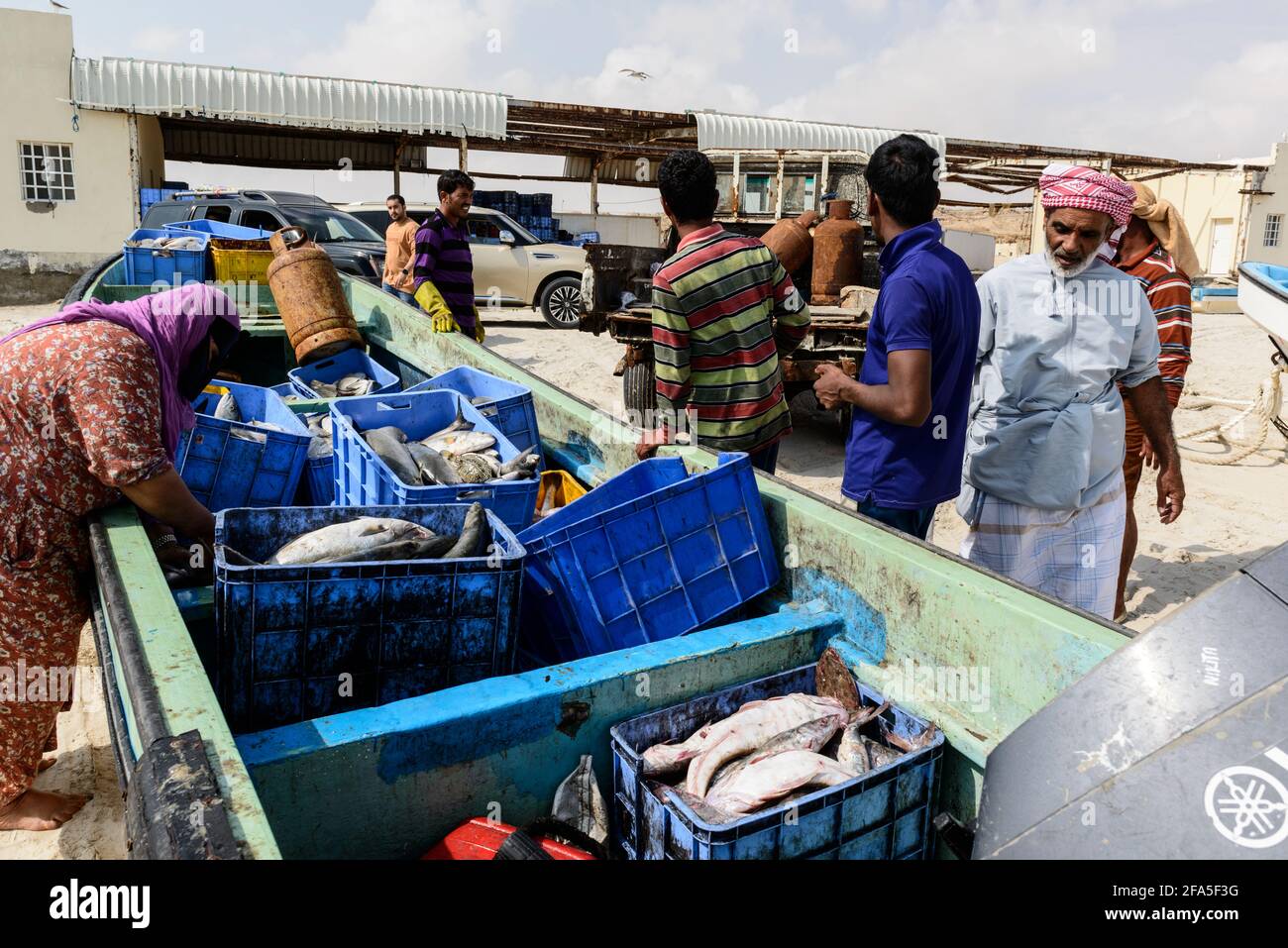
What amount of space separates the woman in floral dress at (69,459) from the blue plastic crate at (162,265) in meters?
5.53

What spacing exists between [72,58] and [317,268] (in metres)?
14.9

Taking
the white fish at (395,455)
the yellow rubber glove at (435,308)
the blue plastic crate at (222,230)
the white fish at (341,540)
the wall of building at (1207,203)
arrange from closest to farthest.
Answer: the white fish at (341,540), the white fish at (395,455), the yellow rubber glove at (435,308), the blue plastic crate at (222,230), the wall of building at (1207,203)

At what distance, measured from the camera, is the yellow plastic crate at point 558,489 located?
3.88 m

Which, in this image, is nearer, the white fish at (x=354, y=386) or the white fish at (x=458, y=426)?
the white fish at (x=458, y=426)

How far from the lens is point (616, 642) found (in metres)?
2.67

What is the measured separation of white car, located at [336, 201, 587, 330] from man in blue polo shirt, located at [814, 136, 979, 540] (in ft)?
39.2

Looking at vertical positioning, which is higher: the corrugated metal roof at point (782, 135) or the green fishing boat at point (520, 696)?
the corrugated metal roof at point (782, 135)

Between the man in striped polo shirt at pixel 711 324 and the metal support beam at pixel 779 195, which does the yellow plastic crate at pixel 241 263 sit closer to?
the man in striped polo shirt at pixel 711 324

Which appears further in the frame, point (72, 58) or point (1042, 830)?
point (72, 58)

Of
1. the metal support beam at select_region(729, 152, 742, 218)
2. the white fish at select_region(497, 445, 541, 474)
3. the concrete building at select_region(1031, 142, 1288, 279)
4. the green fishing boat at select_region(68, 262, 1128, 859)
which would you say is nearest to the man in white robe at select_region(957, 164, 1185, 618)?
the green fishing boat at select_region(68, 262, 1128, 859)

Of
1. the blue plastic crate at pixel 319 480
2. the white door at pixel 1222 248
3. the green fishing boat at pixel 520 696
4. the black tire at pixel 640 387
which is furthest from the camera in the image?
the white door at pixel 1222 248

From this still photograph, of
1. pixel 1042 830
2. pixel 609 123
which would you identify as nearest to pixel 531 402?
pixel 1042 830

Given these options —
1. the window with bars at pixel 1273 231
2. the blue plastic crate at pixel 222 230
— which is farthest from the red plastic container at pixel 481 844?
the window with bars at pixel 1273 231
